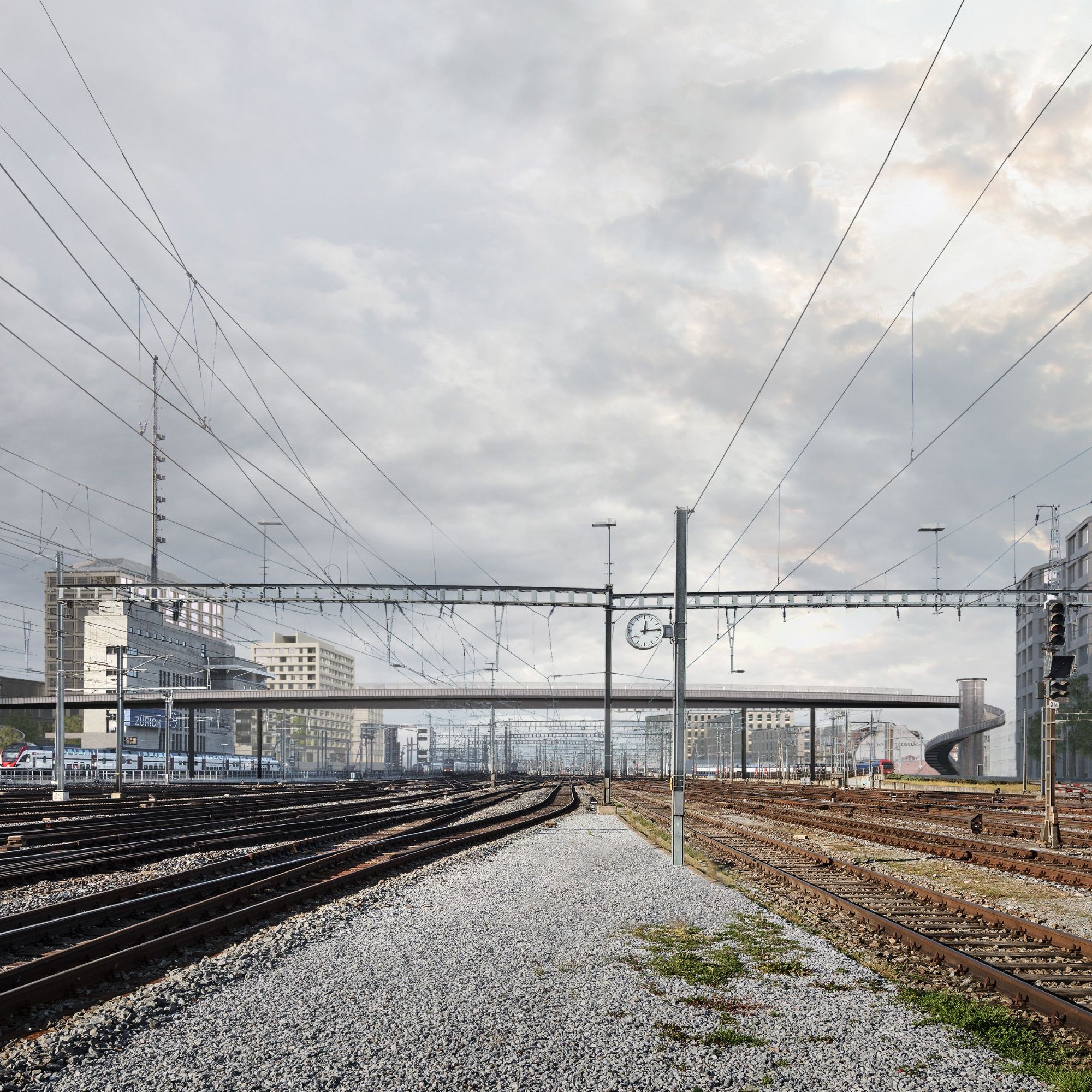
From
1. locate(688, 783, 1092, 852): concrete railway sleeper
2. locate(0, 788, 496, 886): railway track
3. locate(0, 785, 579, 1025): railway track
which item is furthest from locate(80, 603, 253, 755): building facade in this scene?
locate(0, 785, 579, 1025): railway track

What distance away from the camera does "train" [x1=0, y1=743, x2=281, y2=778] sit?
3605 inches

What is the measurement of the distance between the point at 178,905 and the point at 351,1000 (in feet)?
22.4

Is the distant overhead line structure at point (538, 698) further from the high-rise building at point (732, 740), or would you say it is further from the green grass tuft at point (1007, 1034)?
the green grass tuft at point (1007, 1034)

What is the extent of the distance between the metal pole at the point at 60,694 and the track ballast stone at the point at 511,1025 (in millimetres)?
29002

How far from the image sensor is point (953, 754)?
135375 mm

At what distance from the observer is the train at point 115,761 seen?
91.6 meters

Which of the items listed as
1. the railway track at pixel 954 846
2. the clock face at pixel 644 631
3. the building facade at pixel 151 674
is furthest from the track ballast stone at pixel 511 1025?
the building facade at pixel 151 674

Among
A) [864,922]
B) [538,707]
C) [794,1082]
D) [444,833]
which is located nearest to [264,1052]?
[794,1082]

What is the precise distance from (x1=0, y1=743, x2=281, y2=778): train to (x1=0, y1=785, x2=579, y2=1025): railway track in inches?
2399

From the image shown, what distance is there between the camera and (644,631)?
25.5m

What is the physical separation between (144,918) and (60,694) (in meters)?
28.6

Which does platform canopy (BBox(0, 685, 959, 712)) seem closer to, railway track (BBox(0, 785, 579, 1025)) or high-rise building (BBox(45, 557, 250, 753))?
high-rise building (BBox(45, 557, 250, 753))

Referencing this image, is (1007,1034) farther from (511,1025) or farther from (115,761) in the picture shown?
(115,761)

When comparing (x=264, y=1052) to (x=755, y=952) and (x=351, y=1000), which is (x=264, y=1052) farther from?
(x=755, y=952)
